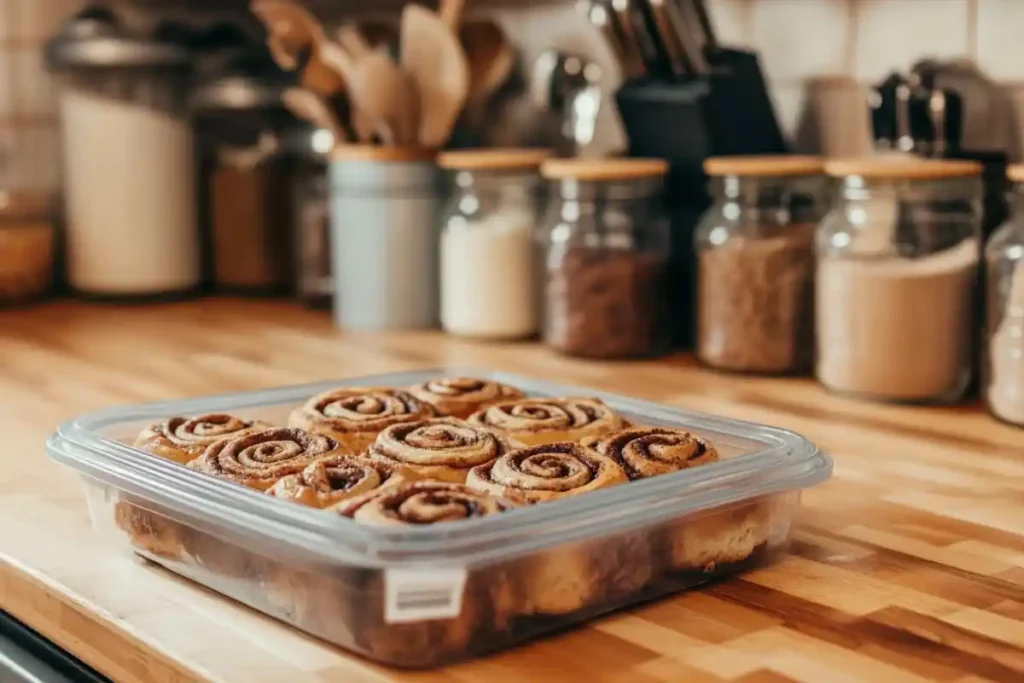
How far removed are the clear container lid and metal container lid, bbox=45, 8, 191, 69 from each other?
99cm

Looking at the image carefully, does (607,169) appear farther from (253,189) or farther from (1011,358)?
(253,189)

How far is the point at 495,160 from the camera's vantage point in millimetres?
1414

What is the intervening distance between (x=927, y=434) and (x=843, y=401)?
0.41 feet

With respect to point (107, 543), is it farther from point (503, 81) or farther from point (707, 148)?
point (503, 81)

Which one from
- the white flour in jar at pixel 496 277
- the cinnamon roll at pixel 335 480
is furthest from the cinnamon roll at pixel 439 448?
the white flour in jar at pixel 496 277

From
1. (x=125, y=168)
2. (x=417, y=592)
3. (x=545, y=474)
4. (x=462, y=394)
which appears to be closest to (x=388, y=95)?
(x=125, y=168)

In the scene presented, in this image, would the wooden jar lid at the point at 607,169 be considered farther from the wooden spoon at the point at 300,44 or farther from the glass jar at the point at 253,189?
the glass jar at the point at 253,189

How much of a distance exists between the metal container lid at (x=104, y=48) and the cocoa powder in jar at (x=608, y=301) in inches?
27.5

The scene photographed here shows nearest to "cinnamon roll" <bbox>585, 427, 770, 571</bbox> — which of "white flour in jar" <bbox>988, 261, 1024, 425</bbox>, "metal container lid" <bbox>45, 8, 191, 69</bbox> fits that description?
"white flour in jar" <bbox>988, 261, 1024, 425</bbox>

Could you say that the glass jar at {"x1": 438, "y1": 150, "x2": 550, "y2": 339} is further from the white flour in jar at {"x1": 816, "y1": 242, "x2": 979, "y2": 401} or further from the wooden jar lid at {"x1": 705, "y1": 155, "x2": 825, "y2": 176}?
the white flour in jar at {"x1": 816, "y1": 242, "x2": 979, "y2": 401}

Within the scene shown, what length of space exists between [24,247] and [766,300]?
1026 mm

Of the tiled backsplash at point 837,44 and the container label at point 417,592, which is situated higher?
the tiled backsplash at point 837,44

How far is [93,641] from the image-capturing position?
634 mm

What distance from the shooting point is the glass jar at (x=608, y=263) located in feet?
4.27
